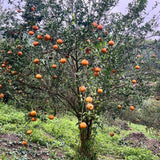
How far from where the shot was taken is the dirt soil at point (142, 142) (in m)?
6.91

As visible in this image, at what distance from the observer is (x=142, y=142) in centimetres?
744

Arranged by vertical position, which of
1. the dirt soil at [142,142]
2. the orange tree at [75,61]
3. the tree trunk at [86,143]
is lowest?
the dirt soil at [142,142]

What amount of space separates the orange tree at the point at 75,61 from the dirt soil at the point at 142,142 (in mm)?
3670

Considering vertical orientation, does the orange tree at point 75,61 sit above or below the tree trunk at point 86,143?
above

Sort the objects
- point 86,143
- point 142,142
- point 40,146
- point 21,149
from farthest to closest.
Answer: point 142,142
point 40,146
point 21,149
point 86,143

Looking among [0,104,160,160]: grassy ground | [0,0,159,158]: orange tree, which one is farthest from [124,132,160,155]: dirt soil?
[0,0,159,158]: orange tree

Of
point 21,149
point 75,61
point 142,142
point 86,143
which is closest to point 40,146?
point 21,149

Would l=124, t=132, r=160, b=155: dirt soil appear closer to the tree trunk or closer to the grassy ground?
the grassy ground

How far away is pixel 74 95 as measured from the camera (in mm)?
4188

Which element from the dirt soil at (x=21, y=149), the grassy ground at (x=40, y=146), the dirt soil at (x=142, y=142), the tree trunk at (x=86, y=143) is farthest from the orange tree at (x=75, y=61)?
the dirt soil at (x=142, y=142)

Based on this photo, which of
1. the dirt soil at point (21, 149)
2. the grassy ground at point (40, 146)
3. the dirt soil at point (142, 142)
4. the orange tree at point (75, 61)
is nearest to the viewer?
the orange tree at point (75, 61)

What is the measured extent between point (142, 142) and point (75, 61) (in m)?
5.11

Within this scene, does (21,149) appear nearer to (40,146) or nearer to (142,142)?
(40,146)

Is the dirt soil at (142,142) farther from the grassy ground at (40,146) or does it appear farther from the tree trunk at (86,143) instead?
the tree trunk at (86,143)
